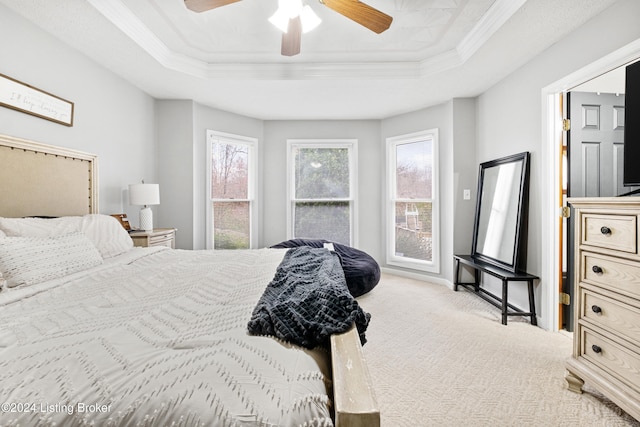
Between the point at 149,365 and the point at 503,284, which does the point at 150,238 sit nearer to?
the point at 149,365

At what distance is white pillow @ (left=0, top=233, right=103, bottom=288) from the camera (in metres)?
1.47

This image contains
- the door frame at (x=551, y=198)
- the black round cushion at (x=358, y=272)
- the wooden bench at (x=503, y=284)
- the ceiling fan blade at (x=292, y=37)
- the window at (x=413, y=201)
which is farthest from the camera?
the window at (x=413, y=201)

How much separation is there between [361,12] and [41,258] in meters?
2.34

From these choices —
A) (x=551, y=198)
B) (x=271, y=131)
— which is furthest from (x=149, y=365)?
(x=271, y=131)

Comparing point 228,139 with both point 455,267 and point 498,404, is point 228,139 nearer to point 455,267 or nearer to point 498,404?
point 455,267

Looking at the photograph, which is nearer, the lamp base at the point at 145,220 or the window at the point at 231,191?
the lamp base at the point at 145,220

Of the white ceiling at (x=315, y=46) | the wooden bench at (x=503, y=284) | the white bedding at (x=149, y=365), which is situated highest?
the white ceiling at (x=315, y=46)

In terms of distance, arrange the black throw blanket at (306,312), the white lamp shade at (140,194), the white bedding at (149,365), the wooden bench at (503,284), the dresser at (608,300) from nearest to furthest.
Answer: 1. the white bedding at (149,365)
2. the black throw blanket at (306,312)
3. the dresser at (608,300)
4. the wooden bench at (503,284)
5. the white lamp shade at (140,194)

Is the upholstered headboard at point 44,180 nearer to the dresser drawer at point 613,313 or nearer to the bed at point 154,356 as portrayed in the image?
the bed at point 154,356

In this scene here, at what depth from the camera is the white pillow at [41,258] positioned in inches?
57.9

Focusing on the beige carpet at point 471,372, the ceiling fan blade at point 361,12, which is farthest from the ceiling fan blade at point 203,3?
the beige carpet at point 471,372

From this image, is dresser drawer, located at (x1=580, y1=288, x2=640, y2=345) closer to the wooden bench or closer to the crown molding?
the wooden bench

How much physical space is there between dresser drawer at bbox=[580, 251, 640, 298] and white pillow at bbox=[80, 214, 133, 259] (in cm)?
314

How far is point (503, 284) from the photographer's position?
9.07 feet
